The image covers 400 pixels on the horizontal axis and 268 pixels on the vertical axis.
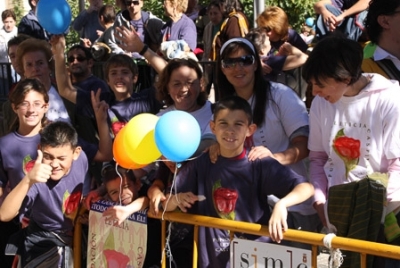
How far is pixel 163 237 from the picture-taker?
4.09 m

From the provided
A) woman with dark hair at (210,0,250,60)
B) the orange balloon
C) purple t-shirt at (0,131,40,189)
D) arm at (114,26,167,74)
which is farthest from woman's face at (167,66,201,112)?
woman with dark hair at (210,0,250,60)

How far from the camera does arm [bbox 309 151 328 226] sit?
13.0ft

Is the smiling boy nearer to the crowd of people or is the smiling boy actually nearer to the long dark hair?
the crowd of people

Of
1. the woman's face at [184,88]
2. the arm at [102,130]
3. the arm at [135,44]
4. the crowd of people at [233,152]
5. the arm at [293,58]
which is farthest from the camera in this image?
the arm at [293,58]

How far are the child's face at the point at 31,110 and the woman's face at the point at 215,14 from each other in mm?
3493

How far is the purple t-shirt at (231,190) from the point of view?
3828 mm

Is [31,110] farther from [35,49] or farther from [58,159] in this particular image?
[35,49]

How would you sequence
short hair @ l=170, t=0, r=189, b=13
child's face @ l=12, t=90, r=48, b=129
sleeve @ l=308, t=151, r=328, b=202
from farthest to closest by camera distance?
short hair @ l=170, t=0, r=189, b=13
child's face @ l=12, t=90, r=48, b=129
sleeve @ l=308, t=151, r=328, b=202

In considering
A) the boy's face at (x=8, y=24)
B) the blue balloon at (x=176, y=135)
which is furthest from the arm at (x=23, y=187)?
the boy's face at (x=8, y=24)

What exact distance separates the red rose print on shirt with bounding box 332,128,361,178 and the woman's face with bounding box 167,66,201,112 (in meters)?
1.08

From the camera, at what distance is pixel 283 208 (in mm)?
3578

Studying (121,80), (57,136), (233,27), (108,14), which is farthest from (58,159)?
(108,14)

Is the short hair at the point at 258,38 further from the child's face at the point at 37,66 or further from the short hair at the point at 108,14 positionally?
the short hair at the point at 108,14

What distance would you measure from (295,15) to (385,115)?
33.1 feet
